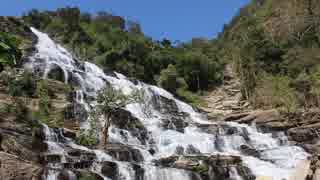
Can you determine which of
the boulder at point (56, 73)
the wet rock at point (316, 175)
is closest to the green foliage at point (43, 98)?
the boulder at point (56, 73)

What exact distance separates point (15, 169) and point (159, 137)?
466 inches

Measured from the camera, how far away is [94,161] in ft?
66.7

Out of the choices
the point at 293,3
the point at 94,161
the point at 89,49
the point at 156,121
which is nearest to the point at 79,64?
the point at 89,49

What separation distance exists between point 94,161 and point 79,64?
18834 millimetres

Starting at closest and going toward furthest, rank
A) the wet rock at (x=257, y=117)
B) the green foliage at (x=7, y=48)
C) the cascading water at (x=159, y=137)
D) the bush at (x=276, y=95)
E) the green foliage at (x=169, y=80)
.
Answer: the green foliage at (x=7, y=48)
the cascading water at (x=159, y=137)
the wet rock at (x=257, y=117)
the bush at (x=276, y=95)
the green foliage at (x=169, y=80)

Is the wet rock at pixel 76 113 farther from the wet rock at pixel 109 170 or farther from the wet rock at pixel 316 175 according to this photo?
the wet rock at pixel 316 175

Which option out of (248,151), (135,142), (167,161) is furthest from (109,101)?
(248,151)

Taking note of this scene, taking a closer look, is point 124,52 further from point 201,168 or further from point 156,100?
point 201,168

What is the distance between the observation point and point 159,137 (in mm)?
27531

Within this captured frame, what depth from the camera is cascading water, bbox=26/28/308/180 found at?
21550 mm

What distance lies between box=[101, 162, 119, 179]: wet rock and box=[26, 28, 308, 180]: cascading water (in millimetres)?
122

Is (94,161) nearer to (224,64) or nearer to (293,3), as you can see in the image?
(224,64)

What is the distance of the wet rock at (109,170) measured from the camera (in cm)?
2028

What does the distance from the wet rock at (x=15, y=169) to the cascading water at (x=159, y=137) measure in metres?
1.07
